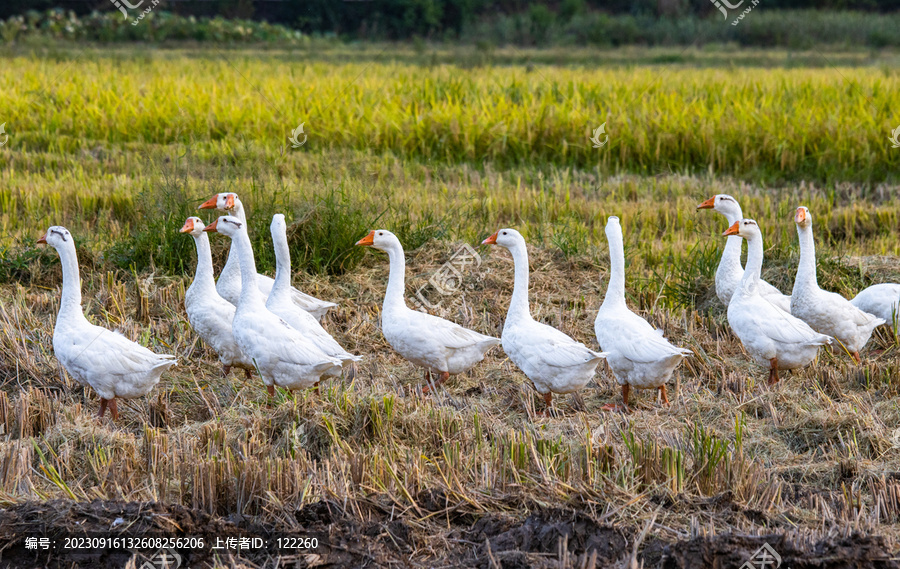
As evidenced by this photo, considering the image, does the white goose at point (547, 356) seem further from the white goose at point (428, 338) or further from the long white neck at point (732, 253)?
the long white neck at point (732, 253)

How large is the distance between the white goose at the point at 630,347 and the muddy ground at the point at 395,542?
1.35 m

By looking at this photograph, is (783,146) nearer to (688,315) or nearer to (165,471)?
(688,315)

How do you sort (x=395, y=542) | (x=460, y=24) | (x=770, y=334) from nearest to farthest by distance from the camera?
(x=395, y=542) → (x=770, y=334) → (x=460, y=24)

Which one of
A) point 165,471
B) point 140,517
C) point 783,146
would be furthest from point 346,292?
point 783,146

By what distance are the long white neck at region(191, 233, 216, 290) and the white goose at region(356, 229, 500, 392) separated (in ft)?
2.93

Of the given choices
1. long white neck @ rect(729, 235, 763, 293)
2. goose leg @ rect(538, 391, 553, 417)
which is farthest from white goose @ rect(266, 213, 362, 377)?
long white neck @ rect(729, 235, 763, 293)

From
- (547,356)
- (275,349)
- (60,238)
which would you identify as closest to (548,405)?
(547,356)

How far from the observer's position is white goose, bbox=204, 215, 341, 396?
13.9ft

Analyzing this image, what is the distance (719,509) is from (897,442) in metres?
1.24

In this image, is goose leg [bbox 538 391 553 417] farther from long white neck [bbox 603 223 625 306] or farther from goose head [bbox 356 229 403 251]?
goose head [bbox 356 229 403 251]

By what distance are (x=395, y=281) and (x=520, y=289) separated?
70cm

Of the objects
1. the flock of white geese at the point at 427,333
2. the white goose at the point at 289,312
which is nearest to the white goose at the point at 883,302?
the flock of white geese at the point at 427,333

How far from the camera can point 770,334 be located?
4.55 meters

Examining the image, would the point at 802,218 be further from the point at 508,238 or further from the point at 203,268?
the point at 203,268
